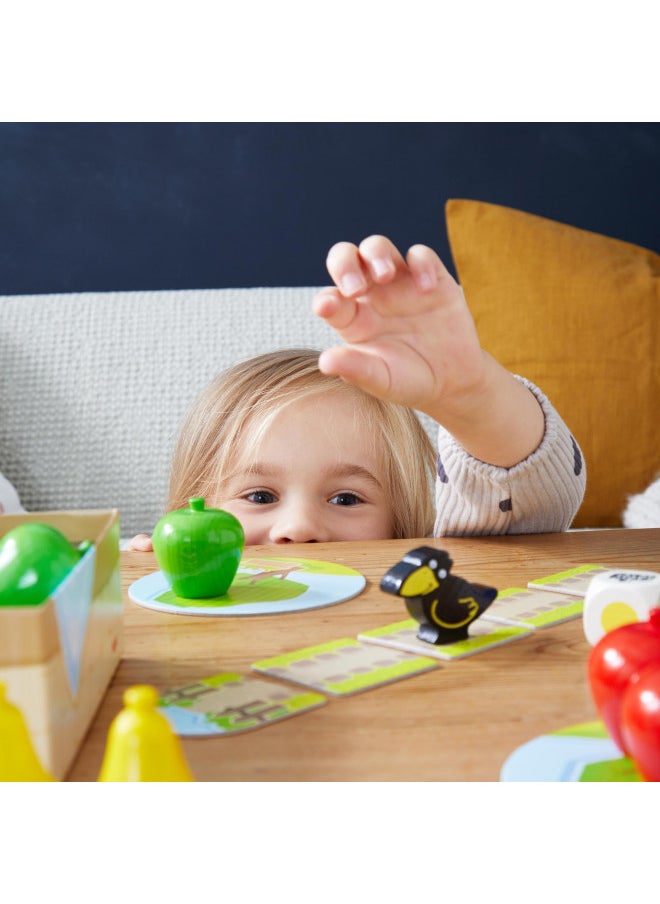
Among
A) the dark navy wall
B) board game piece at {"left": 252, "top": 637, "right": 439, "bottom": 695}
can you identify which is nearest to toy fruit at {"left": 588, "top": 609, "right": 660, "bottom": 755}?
board game piece at {"left": 252, "top": 637, "right": 439, "bottom": 695}

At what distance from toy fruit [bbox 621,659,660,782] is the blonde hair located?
0.84m

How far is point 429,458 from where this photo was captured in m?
1.42

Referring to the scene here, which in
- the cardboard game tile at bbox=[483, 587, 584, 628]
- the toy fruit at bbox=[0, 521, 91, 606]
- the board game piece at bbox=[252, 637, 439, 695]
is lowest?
the cardboard game tile at bbox=[483, 587, 584, 628]

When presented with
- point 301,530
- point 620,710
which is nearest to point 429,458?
point 301,530

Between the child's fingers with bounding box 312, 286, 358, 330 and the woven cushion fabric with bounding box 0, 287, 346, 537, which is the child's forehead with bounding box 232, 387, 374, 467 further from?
the woven cushion fabric with bounding box 0, 287, 346, 537

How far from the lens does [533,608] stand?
2.09 feet

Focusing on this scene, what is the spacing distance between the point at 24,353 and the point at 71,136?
0.73 m

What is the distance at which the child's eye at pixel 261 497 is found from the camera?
1.14m

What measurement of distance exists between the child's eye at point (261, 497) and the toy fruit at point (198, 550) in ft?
1.42

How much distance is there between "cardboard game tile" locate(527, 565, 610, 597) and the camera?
683 millimetres

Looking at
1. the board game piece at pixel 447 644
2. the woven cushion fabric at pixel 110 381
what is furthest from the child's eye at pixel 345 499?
the woven cushion fabric at pixel 110 381

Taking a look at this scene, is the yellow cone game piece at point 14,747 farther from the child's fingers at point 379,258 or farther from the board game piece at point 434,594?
the child's fingers at point 379,258

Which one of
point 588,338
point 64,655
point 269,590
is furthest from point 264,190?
point 64,655

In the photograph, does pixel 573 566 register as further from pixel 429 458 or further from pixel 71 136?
pixel 71 136
